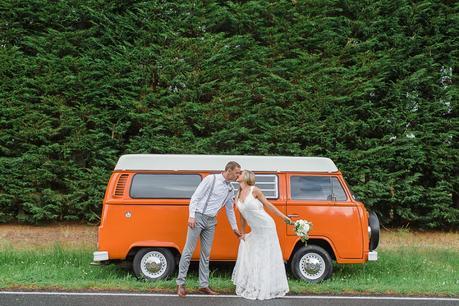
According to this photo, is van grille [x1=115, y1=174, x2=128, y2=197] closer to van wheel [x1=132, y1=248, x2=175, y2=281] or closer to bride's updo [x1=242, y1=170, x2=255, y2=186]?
van wheel [x1=132, y1=248, x2=175, y2=281]

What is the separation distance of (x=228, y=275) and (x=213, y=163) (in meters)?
2.08

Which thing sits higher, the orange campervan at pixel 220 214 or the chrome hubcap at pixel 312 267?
the orange campervan at pixel 220 214

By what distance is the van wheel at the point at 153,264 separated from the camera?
8.94 metres

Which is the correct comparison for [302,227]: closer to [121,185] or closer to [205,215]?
[205,215]

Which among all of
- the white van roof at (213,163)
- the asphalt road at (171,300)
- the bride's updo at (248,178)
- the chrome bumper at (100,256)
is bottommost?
the asphalt road at (171,300)

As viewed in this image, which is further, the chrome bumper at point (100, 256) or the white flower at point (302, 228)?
the chrome bumper at point (100, 256)

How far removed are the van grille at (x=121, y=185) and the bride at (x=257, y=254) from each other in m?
2.19

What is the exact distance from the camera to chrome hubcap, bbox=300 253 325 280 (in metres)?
8.98

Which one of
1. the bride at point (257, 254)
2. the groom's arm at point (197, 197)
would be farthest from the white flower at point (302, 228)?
the groom's arm at point (197, 197)

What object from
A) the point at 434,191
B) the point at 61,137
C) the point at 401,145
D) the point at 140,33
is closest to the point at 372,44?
the point at 401,145

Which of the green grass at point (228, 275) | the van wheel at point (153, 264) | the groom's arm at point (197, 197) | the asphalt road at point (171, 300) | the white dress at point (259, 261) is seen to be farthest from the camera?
the van wheel at point (153, 264)

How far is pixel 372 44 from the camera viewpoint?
40.4ft

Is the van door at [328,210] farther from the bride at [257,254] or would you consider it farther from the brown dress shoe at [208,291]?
the brown dress shoe at [208,291]

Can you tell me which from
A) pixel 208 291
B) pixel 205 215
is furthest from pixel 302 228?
pixel 208 291
